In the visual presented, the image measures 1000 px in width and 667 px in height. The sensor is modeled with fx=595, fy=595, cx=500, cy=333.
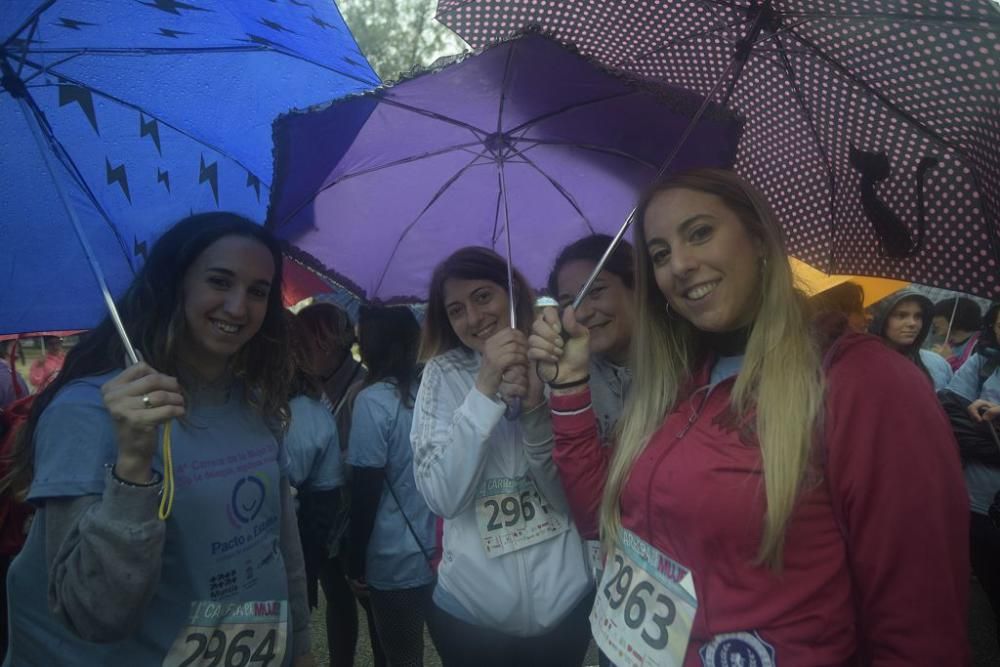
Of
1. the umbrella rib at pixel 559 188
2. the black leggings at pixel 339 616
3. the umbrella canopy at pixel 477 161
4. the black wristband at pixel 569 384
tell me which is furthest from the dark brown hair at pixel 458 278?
the black leggings at pixel 339 616

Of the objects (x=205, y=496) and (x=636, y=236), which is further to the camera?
(x=636, y=236)

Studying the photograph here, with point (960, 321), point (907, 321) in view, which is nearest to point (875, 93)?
point (907, 321)

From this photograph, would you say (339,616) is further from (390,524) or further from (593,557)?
(593,557)

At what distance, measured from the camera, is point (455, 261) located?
2.41 metres

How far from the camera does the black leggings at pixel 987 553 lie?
3.56 metres

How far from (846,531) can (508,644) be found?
1219mm

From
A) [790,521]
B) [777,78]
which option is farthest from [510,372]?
[777,78]

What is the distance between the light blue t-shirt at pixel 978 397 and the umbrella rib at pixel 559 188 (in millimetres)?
2749

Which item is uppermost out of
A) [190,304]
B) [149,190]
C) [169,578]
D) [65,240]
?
[149,190]

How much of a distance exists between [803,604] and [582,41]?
166 cm

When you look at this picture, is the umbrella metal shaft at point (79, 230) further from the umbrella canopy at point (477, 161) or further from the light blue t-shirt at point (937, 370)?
the light blue t-shirt at point (937, 370)

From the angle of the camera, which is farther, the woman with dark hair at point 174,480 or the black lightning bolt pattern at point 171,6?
the black lightning bolt pattern at point 171,6

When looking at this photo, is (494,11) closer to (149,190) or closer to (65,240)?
(149,190)

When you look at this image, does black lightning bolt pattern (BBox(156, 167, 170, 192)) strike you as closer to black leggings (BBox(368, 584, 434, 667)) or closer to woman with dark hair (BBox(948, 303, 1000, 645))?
black leggings (BBox(368, 584, 434, 667))
